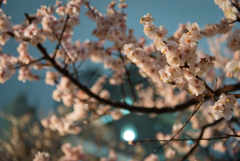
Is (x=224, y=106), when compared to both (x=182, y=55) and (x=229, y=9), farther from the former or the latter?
(x=229, y=9)

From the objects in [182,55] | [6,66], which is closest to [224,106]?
[182,55]

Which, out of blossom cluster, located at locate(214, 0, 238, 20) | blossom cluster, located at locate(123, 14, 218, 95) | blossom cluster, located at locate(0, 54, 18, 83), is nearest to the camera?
blossom cluster, located at locate(123, 14, 218, 95)

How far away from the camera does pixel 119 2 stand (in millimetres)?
1554

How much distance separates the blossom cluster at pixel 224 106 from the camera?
72 cm

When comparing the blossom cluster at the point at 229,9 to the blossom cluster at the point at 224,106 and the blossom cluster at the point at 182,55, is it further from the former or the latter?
the blossom cluster at the point at 224,106

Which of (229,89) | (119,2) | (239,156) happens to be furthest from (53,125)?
(239,156)

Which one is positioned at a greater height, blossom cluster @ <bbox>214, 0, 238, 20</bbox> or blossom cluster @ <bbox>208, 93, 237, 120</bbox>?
blossom cluster @ <bbox>214, 0, 238, 20</bbox>

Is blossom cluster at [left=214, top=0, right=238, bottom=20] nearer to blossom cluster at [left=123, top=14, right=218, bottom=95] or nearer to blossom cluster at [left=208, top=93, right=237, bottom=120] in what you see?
blossom cluster at [left=123, top=14, right=218, bottom=95]

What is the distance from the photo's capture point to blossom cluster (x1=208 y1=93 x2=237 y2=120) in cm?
72

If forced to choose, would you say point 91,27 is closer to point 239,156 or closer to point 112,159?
point 112,159

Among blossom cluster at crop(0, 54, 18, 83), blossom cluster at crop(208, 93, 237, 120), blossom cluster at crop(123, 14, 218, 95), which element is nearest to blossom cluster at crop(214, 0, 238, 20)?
blossom cluster at crop(123, 14, 218, 95)

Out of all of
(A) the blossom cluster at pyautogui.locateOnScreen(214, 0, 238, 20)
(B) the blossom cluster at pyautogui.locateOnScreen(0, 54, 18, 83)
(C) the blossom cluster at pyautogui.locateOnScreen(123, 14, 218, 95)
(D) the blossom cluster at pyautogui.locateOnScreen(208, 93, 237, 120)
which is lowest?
(D) the blossom cluster at pyautogui.locateOnScreen(208, 93, 237, 120)

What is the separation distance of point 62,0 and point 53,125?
1886 mm

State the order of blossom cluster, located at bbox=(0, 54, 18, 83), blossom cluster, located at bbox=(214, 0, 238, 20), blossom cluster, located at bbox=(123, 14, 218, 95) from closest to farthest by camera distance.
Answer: blossom cluster, located at bbox=(123, 14, 218, 95) → blossom cluster, located at bbox=(214, 0, 238, 20) → blossom cluster, located at bbox=(0, 54, 18, 83)
